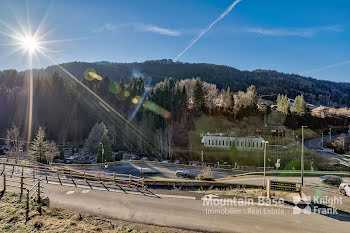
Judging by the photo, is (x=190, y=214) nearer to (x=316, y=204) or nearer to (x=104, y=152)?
(x=316, y=204)

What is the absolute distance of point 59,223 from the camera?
28.3 ft

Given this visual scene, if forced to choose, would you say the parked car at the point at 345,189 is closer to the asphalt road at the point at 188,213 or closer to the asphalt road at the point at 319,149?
the asphalt road at the point at 188,213

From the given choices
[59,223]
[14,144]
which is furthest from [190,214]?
[14,144]

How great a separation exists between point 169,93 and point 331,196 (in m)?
59.8

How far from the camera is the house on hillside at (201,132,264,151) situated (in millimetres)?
49281

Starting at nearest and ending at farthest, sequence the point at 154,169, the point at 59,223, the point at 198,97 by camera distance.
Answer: the point at 59,223 < the point at 154,169 < the point at 198,97

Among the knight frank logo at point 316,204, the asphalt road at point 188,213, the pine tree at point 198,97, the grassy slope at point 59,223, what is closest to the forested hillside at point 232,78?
the pine tree at point 198,97

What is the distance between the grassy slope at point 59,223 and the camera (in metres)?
8.30

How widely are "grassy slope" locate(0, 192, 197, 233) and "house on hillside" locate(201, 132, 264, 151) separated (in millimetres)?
44505

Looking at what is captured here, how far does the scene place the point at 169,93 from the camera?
69.7m

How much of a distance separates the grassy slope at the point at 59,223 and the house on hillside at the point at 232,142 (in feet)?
146

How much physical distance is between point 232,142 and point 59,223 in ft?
152

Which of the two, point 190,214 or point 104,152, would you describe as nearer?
point 190,214

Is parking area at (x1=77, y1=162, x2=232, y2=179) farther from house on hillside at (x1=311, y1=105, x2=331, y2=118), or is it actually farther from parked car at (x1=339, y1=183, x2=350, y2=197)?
house on hillside at (x1=311, y1=105, x2=331, y2=118)
